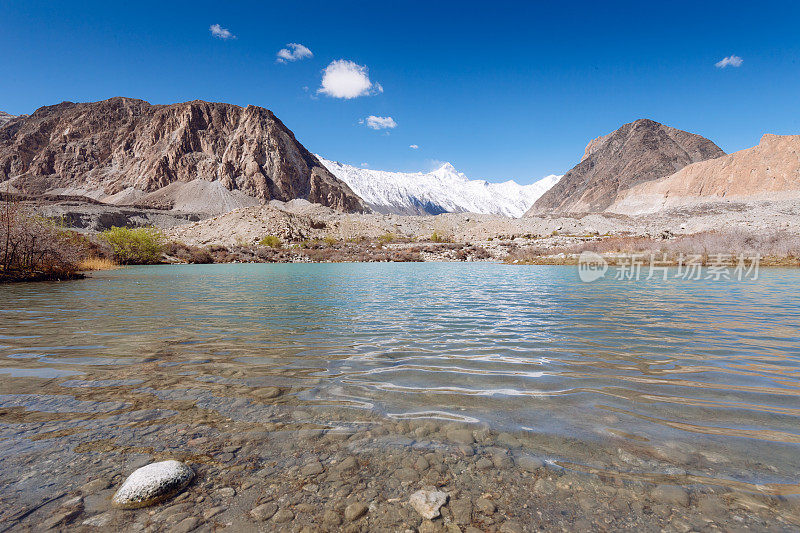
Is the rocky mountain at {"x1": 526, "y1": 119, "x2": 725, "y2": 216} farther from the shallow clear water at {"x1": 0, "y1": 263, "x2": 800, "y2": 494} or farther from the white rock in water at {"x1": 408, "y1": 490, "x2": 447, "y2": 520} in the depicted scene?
the white rock in water at {"x1": 408, "y1": 490, "x2": 447, "y2": 520}

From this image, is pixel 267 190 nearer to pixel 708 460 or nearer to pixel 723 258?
pixel 723 258

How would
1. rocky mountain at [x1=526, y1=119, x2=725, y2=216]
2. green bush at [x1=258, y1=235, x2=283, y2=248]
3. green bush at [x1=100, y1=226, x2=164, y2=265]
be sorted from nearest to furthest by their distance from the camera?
1. green bush at [x1=100, y1=226, x2=164, y2=265]
2. green bush at [x1=258, y1=235, x2=283, y2=248]
3. rocky mountain at [x1=526, y1=119, x2=725, y2=216]

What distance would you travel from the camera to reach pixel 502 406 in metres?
3.61

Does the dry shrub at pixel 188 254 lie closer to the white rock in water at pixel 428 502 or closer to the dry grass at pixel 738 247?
the dry grass at pixel 738 247

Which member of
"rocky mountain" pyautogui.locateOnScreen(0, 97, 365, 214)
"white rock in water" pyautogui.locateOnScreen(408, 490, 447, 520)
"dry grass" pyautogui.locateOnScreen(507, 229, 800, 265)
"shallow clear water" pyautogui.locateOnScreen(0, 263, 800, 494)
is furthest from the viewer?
"rocky mountain" pyautogui.locateOnScreen(0, 97, 365, 214)

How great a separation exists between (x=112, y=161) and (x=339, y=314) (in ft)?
673

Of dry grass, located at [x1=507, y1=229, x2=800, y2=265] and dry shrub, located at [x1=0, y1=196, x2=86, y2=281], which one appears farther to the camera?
dry grass, located at [x1=507, y1=229, x2=800, y2=265]

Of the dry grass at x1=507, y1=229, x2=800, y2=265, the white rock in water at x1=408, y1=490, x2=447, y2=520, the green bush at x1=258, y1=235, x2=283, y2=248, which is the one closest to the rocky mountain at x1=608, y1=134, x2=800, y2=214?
the dry grass at x1=507, y1=229, x2=800, y2=265

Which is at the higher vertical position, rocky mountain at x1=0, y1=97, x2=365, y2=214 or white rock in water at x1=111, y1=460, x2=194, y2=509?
rocky mountain at x1=0, y1=97, x2=365, y2=214

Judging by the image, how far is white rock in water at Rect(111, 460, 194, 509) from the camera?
2258 millimetres

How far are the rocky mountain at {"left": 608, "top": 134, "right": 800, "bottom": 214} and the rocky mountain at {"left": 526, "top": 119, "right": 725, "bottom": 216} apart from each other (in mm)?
25274

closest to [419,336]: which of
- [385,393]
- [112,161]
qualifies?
[385,393]

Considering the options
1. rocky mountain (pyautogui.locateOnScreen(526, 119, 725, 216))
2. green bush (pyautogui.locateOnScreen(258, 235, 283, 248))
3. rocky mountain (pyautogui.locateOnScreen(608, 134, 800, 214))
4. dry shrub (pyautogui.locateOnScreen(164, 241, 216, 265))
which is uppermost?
rocky mountain (pyautogui.locateOnScreen(526, 119, 725, 216))

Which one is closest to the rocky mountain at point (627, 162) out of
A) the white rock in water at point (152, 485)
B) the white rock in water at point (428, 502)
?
the white rock in water at point (428, 502)
